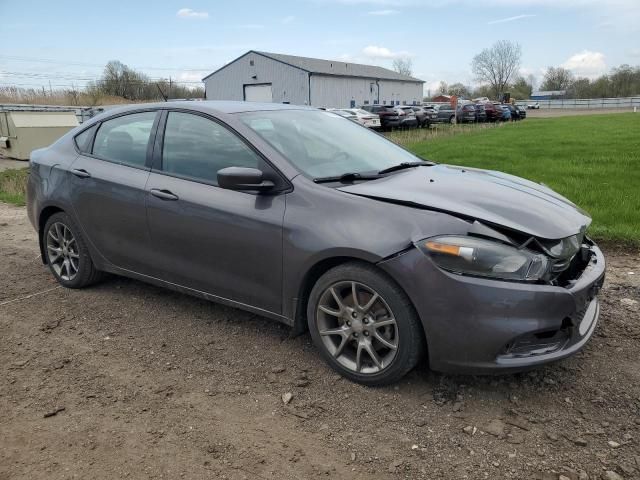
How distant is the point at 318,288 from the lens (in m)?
3.18

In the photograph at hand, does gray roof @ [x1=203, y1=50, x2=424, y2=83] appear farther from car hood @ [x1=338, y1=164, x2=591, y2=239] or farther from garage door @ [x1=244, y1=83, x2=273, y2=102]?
car hood @ [x1=338, y1=164, x2=591, y2=239]

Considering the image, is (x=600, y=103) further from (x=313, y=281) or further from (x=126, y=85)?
(x=313, y=281)

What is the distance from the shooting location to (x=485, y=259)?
2.73m

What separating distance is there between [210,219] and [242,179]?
47cm

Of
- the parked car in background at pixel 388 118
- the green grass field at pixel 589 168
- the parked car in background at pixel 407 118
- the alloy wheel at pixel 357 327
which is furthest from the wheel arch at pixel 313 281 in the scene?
the parked car in background at pixel 407 118

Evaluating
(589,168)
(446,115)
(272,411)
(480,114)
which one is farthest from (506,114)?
(272,411)

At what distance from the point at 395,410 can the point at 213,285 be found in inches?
59.3

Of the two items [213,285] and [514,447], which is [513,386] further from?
[213,285]

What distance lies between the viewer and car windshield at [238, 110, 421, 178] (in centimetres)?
355

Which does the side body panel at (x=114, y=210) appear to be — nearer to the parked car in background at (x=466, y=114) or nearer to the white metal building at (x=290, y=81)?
the parked car in background at (x=466, y=114)

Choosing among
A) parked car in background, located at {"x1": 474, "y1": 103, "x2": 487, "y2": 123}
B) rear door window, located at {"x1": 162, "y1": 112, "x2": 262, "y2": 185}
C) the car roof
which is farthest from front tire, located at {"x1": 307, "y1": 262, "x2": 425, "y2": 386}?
parked car in background, located at {"x1": 474, "y1": 103, "x2": 487, "y2": 123}

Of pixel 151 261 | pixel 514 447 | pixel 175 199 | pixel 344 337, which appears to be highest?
pixel 175 199

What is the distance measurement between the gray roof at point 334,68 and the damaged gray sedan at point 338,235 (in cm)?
4668

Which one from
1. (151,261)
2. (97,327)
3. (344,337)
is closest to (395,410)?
(344,337)
